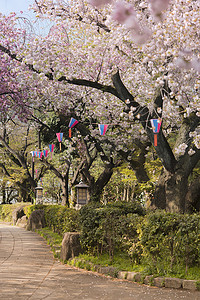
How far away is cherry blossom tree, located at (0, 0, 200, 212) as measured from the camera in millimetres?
7773

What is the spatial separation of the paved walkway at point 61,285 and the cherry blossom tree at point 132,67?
10.9 feet

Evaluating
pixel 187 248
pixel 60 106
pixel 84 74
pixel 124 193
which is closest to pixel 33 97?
pixel 60 106

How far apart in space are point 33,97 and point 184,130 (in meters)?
6.18

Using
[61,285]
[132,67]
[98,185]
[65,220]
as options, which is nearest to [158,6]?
[132,67]

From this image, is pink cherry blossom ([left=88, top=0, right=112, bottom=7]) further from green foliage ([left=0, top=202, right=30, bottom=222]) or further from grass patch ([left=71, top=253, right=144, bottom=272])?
green foliage ([left=0, top=202, right=30, bottom=222])

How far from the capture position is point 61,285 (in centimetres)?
633

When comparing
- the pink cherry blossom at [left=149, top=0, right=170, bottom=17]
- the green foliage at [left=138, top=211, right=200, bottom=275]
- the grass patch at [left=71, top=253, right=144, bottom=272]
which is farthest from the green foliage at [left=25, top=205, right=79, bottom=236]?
the pink cherry blossom at [left=149, top=0, right=170, bottom=17]

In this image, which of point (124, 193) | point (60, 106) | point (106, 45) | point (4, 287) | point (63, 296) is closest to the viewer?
point (63, 296)

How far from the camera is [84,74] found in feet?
41.5

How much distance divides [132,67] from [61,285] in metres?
7.96

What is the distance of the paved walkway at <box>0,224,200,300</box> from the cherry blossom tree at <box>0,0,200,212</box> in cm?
332

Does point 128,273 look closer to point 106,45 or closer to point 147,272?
point 147,272

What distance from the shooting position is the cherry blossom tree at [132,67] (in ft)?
25.5

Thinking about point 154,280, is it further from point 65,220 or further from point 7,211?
point 7,211
